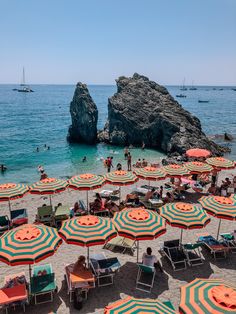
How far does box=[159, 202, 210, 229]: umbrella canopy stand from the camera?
10648mm

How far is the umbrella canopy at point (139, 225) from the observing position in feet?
32.4

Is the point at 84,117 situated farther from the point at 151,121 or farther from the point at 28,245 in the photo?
the point at 28,245

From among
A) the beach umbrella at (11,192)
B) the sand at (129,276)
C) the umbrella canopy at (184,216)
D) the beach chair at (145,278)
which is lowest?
the sand at (129,276)

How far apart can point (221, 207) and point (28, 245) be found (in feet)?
25.3

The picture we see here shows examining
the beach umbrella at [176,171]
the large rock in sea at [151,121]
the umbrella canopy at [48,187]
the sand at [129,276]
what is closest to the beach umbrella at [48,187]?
the umbrella canopy at [48,187]

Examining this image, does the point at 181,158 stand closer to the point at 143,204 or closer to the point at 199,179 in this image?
the point at 199,179

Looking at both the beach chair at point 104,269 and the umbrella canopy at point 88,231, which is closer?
the umbrella canopy at point 88,231

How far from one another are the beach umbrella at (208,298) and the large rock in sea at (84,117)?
142 ft

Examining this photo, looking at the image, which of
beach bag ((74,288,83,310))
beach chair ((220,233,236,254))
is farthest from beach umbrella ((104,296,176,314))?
beach chair ((220,233,236,254))

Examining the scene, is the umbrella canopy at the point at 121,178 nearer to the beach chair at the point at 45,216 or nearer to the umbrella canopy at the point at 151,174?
the umbrella canopy at the point at 151,174

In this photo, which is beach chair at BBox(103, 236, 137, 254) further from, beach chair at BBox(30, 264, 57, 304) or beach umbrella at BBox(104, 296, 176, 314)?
beach umbrella at BBox(104, 296, 176, 314)

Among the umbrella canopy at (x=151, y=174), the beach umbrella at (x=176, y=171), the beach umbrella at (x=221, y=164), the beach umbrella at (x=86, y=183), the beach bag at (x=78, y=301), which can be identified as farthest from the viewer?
the beach umbrella at (x=221, y=164)

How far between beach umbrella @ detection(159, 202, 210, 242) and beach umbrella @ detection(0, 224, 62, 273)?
4322 mm

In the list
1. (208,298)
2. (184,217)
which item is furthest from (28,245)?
(184,217)
